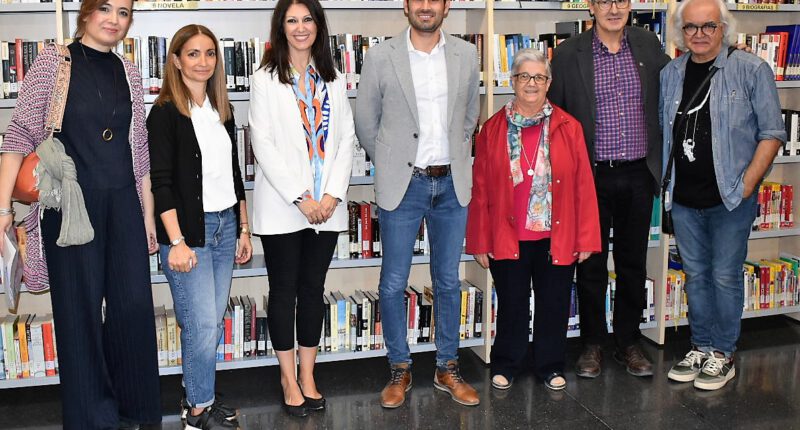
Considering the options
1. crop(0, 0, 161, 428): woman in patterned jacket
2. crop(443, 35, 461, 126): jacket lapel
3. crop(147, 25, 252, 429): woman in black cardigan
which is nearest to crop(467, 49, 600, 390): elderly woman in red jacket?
crop(443, 35, 461, 126): jacket lapel

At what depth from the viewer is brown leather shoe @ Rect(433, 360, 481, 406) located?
345 cm

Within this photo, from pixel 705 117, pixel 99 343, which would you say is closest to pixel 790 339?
pixel 705 117

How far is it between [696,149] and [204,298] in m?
2.25

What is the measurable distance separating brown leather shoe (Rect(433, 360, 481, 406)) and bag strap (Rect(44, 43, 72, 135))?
198cm

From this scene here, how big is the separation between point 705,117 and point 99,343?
2743mm

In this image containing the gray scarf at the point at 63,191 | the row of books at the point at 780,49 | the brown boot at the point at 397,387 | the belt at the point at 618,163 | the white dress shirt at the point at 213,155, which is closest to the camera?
the gray scarf at the point at 63,191

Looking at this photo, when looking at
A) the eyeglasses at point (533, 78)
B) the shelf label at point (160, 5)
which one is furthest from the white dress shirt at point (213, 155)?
→ the eyeglasses at point (533, 78)

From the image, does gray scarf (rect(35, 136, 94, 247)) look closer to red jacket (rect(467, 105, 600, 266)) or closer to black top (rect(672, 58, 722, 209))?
red jacket (rect(467, 105, 600, 266))

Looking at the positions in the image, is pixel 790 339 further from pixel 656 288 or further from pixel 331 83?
pixel 331 83

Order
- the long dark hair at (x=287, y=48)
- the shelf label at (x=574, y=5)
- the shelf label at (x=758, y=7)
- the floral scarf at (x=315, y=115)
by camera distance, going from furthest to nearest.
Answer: the shelf label at (x=758, y=7) → the shelf label at (x=574, y=5) → the floral scarf at (x=315, y=115) → the long dark hair at (x=287, y=48)

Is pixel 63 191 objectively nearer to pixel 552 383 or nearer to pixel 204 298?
pixel 204 298

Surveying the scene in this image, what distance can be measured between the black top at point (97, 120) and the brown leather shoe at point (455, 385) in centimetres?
168

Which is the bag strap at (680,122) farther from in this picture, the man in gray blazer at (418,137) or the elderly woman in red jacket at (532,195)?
the man in gray blazer at (418,137)

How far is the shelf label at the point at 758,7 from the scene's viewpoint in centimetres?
423
